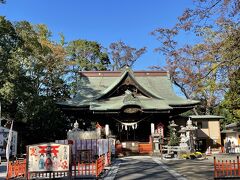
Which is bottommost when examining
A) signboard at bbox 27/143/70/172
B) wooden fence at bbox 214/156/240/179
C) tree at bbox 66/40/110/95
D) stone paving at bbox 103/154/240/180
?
stone paving at bbox 103/154/240/180

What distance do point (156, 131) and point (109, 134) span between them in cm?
478

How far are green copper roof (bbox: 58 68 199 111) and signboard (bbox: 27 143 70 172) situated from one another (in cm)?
1709

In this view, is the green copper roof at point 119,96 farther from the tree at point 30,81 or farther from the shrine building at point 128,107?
the tree at point 30,81

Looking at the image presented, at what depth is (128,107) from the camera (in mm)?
29250

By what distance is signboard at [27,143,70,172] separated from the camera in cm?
1180

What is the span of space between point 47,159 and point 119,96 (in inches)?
846

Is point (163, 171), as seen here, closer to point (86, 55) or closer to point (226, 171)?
point (226, 171)

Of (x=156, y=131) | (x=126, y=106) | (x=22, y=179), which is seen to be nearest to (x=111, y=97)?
(x=126, y=106)

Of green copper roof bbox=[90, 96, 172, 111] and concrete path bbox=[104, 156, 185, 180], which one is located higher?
green copper roof bbox=[90, 96, 172, 111]

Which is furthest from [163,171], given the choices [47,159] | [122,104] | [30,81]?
[30,81]

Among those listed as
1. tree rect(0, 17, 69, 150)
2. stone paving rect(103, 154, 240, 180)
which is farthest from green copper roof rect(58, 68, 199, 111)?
stone paving rect(103, 154, 240, 180)

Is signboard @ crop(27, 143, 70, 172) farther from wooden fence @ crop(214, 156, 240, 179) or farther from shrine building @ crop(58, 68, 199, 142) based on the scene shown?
shrine building @ crop(58, 68, 199, 142)

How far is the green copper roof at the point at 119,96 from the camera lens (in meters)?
30.4

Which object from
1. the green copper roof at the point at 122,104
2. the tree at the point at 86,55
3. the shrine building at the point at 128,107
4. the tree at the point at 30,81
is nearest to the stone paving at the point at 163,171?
the green copper roof at the point at 122,104
